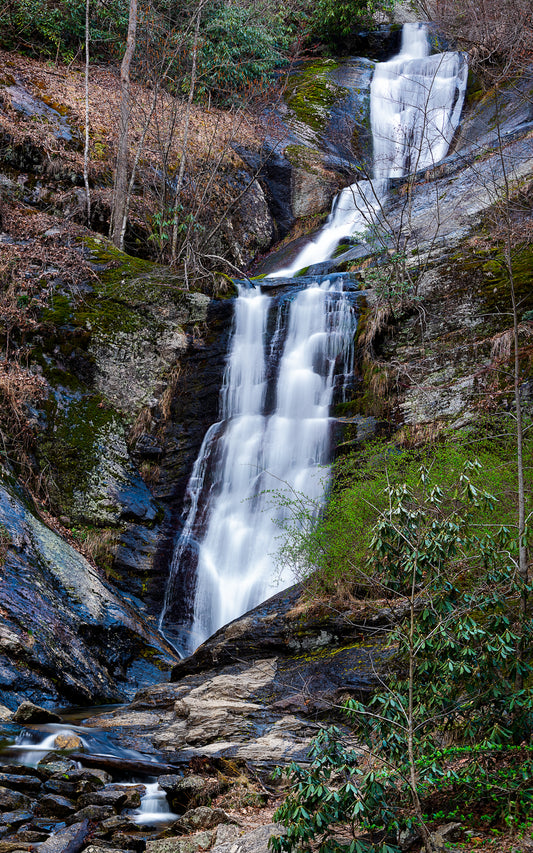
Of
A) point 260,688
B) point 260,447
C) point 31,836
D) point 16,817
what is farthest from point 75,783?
point 260,447

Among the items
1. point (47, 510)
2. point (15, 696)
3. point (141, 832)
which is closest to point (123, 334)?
point (47, 510)

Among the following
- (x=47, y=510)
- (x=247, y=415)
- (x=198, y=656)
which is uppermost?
(x=247, y=415)

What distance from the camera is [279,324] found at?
1249 cm

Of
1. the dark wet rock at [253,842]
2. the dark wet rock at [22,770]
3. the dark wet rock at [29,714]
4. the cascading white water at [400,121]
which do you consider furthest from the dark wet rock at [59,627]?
the cascading white water at [400,121]

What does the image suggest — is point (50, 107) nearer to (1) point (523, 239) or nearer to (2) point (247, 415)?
(2) point (247, 415)

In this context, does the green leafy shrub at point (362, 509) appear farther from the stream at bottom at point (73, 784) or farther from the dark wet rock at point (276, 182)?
the dark wet rock at point (276, 182)

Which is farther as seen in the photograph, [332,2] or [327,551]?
[332,2]

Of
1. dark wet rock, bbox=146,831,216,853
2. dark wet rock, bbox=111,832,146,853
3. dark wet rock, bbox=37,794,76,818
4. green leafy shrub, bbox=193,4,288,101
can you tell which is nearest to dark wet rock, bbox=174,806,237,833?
dark wet rock, bbox=146,831,216,853

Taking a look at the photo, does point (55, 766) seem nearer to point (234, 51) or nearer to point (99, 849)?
point (99, 849)

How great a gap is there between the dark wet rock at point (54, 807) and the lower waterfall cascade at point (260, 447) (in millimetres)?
4972

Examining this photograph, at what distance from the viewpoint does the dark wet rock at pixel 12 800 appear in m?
4.08

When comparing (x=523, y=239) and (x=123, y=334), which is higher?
(x=523, y=239)

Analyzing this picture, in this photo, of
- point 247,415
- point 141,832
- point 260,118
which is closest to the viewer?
point 141,832

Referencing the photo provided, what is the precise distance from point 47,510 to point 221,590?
307cm
